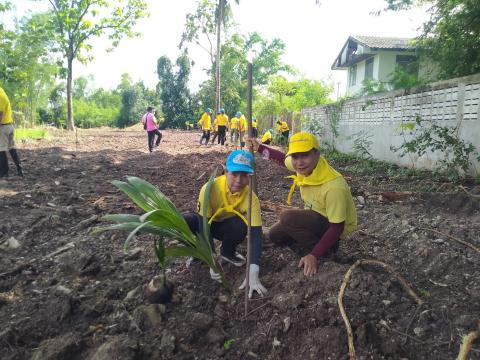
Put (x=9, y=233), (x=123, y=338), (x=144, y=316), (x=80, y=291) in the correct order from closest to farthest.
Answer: (x=123, y=338) → (x=144, y=316) → (x=80, y=291) → (x=9, y=233)

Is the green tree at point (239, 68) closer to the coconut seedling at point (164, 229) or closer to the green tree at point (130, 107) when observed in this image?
the green tree at point (130, 107)

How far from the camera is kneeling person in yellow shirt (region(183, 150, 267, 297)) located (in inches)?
90.9

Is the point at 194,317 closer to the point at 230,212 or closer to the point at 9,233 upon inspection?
the point at 230,212

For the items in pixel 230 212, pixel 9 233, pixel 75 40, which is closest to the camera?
pixel 230 212

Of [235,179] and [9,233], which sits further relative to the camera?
[9,233]

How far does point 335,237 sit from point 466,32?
20.9 ft

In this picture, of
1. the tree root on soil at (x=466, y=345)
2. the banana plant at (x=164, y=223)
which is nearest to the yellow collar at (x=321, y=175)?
the banana plant at (x=164, y=223)

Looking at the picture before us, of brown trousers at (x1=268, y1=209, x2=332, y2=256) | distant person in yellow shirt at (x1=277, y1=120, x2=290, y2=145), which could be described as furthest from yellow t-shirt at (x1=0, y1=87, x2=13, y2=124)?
distant person in yellow shirt at (x1=277, y1=120, x2=290, y2=145)

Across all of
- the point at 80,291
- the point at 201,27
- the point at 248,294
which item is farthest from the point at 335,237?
the point at 201,27

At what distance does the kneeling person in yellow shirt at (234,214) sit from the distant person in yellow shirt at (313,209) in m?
0.18

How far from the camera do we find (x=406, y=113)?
7438mm

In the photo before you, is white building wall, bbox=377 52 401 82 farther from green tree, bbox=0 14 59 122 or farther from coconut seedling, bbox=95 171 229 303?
coconut seedling, bbox=95 171 229 303

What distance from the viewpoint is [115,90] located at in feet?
163

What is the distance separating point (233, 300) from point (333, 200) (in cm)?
90
